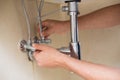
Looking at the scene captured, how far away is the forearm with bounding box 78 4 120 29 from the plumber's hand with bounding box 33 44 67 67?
342 mm

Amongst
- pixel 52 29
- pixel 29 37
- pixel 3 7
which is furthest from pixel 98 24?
pixel 3 7

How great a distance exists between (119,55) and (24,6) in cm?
61

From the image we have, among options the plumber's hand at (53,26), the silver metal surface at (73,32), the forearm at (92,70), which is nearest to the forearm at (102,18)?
the plumber's hand at (53,26)

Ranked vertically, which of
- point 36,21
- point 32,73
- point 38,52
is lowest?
point 32,73

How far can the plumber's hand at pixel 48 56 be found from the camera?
749mm

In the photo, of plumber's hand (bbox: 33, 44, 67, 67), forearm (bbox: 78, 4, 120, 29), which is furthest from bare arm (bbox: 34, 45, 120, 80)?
forearm (bbox: 78, 4, 120, 29)

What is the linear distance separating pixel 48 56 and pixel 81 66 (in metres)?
0.11

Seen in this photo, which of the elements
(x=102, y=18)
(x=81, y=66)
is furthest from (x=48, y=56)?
(x=102, y=18)

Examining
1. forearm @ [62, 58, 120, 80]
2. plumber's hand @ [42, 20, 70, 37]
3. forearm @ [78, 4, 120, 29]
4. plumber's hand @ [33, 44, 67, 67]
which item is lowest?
forearm @ [62, 58, 120, 80]

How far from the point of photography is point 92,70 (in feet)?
2.35

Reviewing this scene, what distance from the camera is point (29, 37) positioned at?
3.11ft

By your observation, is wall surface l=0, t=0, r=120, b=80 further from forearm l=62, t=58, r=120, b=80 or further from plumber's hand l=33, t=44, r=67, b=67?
forearm l=62, t=58, r=120, b=80

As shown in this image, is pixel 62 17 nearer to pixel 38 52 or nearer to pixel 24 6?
pixel 24 6

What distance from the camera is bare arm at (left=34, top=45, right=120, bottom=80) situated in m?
0.71
